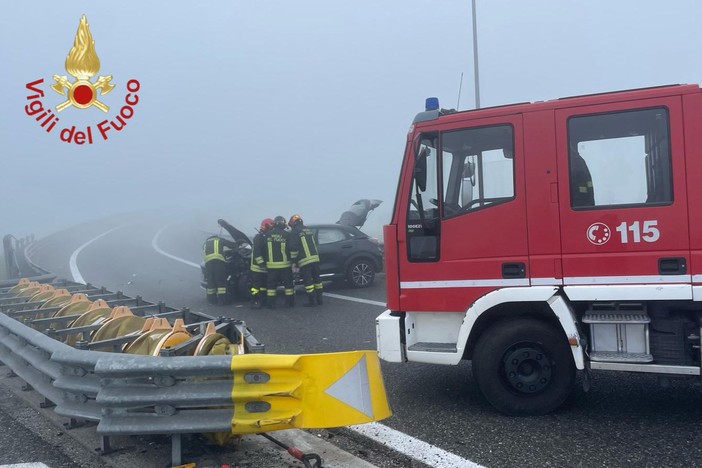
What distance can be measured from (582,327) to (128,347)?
3.66 metres

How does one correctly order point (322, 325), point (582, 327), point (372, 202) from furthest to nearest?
point (372, 202) → point (322, 325) → point (582, 327)

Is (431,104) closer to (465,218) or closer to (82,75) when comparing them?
(465,218)

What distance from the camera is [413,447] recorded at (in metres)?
4.66

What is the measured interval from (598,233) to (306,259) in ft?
24.2

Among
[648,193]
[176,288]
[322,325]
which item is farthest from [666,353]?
[176,288]

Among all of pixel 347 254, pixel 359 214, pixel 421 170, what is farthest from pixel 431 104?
pixel 359 214

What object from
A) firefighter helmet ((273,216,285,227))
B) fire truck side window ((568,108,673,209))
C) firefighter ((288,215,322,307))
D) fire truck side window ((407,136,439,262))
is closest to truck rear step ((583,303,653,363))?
fire truck side window ((568,108,673,209))

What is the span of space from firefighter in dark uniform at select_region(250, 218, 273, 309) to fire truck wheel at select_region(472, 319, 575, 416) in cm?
716

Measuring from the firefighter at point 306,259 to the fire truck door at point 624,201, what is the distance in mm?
7230

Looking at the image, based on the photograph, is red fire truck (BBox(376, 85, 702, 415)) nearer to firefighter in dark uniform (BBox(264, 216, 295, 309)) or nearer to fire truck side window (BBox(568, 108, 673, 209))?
fire truck side window (BBox(568, 108, 673, 209))

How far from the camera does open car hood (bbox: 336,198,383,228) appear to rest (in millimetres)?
17500

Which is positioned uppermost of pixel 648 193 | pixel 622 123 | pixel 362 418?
pixel 622 123

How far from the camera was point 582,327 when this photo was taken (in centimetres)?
509

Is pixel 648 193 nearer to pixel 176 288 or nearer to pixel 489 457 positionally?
pixel 489 457
